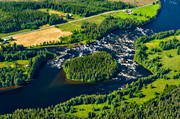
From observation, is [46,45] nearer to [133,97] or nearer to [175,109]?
[133,97]

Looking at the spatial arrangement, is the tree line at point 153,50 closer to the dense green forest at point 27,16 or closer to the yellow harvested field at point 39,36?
the yellow harvested field at point 39,36

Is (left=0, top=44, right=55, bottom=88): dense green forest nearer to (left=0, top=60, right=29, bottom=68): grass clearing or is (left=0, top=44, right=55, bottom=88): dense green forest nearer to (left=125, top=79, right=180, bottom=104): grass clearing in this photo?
(left=0, top=60, right=29, bottom=68): grass clearing

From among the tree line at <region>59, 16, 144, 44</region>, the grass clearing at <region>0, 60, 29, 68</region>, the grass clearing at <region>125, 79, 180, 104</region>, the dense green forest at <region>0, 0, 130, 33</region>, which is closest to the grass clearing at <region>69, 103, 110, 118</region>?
the grass clearing at <region>125, 79, 180, 104</region>

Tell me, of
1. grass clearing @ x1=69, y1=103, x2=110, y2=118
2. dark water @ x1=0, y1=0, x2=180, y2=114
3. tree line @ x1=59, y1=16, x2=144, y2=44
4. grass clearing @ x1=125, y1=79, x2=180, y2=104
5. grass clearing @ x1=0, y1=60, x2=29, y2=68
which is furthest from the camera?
tree line @ x1=59, y1=16, x2=144, y2=44

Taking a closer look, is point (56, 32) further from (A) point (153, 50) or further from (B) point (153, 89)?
(B) point (153, 89)

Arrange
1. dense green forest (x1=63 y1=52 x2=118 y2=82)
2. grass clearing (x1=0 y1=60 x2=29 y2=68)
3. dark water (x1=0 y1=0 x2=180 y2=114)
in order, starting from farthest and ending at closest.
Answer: grass clearing (x1=0 y1=60 x2=29 y2=68), dense green forest (x1=63 y1=52 x2=118 y2=82), dark water (x1=0 y1=0 x2=180 y2=114)

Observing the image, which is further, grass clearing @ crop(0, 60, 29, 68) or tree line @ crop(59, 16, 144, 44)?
tree line @ crop(59, 16, 144, 44)
